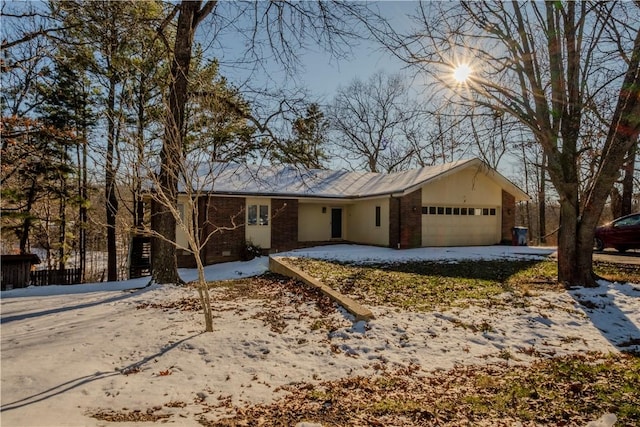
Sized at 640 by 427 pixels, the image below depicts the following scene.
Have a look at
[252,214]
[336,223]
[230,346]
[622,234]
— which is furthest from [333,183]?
[230,346]

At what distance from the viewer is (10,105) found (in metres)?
14.5

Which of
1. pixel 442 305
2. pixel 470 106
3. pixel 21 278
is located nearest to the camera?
pixel 442 305

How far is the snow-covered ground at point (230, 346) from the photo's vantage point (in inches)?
136

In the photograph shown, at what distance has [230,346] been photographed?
15.6 ft

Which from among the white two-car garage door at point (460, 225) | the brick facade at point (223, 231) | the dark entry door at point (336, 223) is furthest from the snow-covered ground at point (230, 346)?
the dark entry door at point (336, 223)

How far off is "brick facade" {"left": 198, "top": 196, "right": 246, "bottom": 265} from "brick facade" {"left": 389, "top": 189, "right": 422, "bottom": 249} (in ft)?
22.8

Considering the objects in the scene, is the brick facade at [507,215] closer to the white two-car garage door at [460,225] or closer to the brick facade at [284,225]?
the white two-car garage door at [460,225]

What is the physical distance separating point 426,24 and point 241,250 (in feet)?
39.0

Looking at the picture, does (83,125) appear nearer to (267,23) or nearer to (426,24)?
(267,23)

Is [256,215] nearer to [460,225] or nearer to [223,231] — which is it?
[223,231]

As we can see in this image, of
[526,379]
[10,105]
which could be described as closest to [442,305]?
[526,379]

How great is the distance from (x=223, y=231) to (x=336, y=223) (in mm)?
6954

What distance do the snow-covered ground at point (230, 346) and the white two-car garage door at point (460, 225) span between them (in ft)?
35.3

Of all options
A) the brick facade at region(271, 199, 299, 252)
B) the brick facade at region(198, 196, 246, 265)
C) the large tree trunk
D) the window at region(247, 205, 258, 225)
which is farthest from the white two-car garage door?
the large tree trunk
